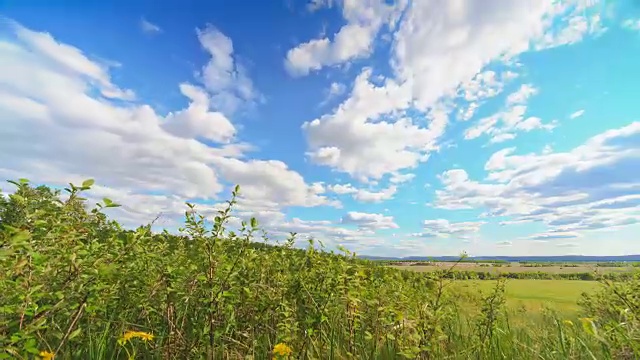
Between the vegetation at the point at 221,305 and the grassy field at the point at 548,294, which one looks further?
the grassy field at the point at 548,294

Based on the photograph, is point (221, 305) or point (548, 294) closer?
point (221, 305)

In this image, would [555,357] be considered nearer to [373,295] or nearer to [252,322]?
[373,295]

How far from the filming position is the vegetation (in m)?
2.85

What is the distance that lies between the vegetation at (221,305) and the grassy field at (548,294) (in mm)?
2069

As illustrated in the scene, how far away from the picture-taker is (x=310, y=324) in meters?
3.78

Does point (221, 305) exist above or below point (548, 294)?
above

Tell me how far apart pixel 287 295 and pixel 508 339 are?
310 centimetres

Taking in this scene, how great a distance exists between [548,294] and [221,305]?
1238 cm

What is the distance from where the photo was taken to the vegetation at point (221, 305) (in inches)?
112

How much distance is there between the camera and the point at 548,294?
11492 millimetres

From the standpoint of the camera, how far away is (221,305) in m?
3.27

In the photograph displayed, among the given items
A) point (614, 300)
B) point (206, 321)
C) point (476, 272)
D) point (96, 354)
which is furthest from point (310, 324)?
point (614, 300)

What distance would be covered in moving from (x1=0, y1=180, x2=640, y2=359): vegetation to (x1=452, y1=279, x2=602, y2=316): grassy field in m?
2.07

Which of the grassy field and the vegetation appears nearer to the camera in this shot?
the vegetation
